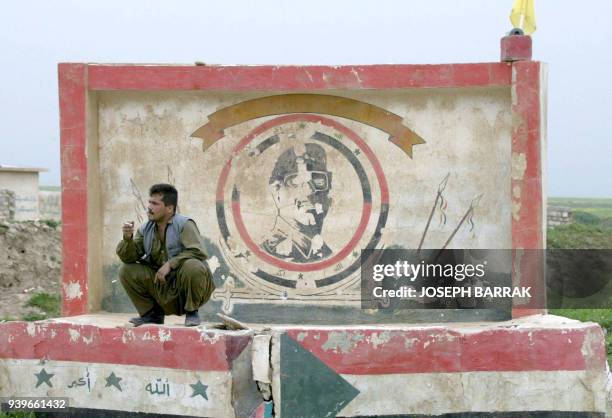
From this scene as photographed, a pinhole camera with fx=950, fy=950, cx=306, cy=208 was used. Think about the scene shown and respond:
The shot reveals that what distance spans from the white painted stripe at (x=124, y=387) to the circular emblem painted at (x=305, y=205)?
180 cm

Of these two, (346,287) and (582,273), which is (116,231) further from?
(582,273)

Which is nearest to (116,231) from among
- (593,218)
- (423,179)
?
(423,179)

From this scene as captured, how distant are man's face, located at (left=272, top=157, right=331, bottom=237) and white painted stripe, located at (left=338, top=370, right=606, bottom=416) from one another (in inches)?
80.4

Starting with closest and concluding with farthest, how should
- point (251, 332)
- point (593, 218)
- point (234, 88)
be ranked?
point (251, 332), point (234, 88), point (593, 218)

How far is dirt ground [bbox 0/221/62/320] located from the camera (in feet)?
44.7

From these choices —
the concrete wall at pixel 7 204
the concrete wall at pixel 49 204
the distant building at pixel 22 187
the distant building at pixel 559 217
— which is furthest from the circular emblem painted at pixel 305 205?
the distant building at pixel 559 217

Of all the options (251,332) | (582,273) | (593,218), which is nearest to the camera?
(251,332)

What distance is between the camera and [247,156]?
775cm

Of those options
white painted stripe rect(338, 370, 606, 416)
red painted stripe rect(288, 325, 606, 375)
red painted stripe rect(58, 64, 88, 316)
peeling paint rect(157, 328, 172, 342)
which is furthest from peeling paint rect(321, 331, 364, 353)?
red painted stripe rect(58, 64, 88, 316)

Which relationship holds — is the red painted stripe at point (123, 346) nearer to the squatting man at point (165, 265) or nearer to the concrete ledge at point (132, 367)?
the concrete ledge at point (132, 367)

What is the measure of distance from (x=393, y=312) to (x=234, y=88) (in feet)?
7.21

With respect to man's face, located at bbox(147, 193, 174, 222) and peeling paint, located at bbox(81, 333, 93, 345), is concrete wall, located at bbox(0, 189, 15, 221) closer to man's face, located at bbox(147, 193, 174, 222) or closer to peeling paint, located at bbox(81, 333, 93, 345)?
man's face, located at bbox(147, 193, 174, 222)

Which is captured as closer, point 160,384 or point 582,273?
point 160,384

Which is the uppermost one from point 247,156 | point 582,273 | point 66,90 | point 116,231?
point 66,90
